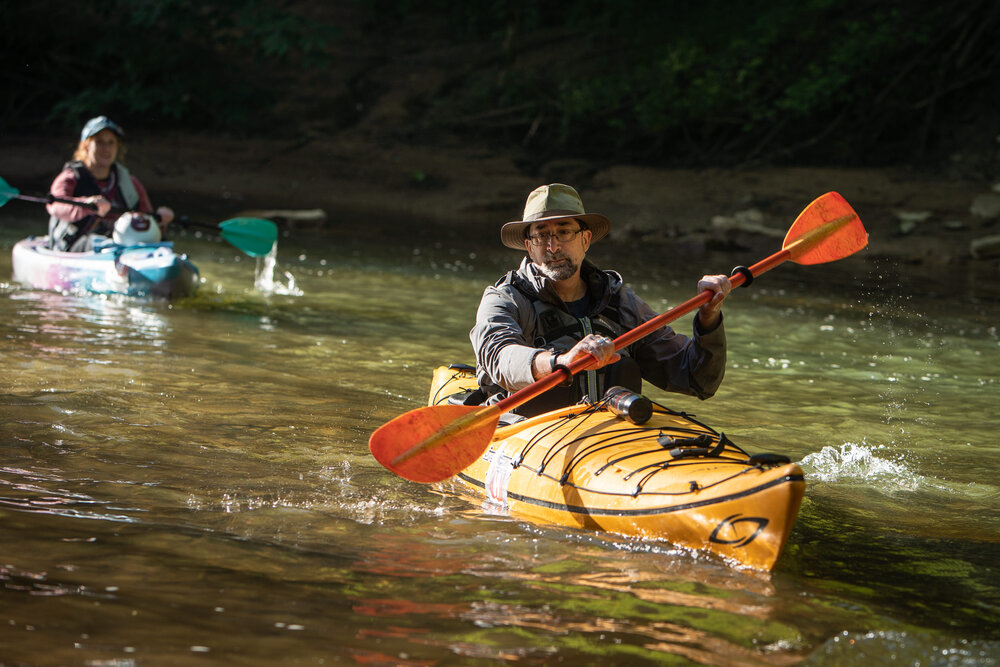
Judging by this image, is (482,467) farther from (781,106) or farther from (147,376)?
(781,106)

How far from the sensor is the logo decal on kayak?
9.50ft

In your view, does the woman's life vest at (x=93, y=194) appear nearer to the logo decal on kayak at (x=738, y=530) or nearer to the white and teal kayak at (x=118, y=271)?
the white and teal kayak at (x=118, y=271)

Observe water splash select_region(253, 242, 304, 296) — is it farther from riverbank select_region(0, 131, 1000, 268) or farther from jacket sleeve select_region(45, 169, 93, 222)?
riverbank select_region(0, 131, 1000, 268)

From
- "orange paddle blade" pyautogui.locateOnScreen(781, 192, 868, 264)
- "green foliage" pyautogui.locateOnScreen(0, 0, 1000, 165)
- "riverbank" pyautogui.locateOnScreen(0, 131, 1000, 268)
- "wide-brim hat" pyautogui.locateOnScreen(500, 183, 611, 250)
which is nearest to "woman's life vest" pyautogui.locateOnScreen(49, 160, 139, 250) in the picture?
"wide-brim hat" pyautogui.locateOnScreen(500, 183, 611, 250)

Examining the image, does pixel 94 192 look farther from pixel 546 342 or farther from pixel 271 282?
pixel 546 342

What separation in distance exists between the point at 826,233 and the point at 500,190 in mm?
12214

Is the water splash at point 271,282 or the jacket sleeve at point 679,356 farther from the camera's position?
the water splash at point 271,282

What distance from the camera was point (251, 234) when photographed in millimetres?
8508

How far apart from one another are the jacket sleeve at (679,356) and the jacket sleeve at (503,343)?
1.44 ft

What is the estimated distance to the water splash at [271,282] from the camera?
8883mm

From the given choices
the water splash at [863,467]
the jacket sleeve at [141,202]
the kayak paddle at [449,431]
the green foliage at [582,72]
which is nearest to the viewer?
the kayak paddle at [449,431]

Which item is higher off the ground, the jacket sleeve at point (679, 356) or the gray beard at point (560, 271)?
the gray beard at point (560, 271)

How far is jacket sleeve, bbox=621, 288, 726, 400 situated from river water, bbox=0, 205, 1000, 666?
1.98 ft

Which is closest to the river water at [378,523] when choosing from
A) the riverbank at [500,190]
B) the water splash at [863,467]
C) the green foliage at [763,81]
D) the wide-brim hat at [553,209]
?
the water splash at [863,467]
